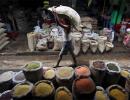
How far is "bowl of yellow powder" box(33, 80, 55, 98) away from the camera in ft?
10.4

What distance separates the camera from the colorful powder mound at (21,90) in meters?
3.21

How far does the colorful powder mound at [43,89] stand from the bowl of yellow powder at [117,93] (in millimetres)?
822

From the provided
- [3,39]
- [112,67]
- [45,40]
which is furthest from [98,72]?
[3,39]

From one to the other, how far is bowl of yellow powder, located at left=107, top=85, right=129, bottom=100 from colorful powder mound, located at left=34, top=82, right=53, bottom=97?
0.82m

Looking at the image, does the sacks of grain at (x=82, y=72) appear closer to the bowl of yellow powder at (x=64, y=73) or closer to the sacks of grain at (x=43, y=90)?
the bowl of yellow powder at (x=64, y=73)

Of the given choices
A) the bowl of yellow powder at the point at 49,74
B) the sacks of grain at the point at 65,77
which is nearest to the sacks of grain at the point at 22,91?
the bowl of yellow powder at the point at 49,74

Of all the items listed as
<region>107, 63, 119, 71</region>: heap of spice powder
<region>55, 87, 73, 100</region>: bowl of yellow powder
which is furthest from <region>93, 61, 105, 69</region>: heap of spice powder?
<region>55, 87, 73, 100</region>: bowl of yellow powder

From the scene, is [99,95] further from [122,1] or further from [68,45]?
[122,1]

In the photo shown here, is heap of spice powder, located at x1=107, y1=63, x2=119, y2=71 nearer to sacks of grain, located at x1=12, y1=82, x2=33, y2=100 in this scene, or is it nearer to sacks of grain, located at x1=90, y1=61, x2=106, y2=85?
sacks of grain, located at x1=90, y1=61, x2=106, y2=85

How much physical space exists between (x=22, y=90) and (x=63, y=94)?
551 millimetres

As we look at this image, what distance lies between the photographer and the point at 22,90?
10.7ft

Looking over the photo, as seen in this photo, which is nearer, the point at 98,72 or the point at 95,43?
the point at 98,72

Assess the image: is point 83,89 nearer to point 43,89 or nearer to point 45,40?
point 43,89

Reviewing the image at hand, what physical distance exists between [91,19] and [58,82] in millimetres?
3356
